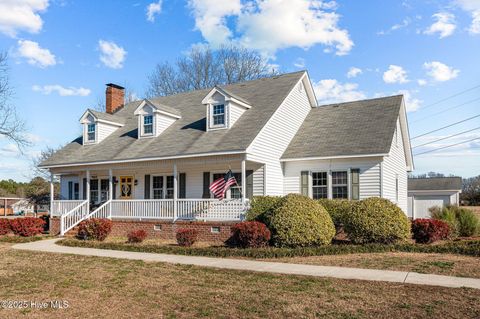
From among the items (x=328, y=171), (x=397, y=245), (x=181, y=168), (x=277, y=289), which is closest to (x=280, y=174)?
(x=328, y=171)

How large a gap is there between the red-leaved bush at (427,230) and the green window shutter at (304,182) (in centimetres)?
544

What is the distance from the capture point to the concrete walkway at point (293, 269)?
9.70m

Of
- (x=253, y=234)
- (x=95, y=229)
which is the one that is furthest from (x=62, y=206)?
(x=253, y=234)

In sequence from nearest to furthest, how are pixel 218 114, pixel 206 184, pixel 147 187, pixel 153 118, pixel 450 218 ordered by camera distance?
pixel 450 218, pixel 218 114, pixel 206 184, pixel 153 118, pixel 147 187

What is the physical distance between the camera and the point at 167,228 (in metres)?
19.6

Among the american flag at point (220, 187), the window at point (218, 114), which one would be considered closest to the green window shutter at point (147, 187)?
the window at point (218, 114)

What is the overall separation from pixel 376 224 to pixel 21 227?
16.2 metres

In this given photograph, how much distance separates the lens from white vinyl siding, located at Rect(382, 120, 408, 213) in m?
19.6

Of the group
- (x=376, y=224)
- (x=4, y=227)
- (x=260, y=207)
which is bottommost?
(x=4, y=227)

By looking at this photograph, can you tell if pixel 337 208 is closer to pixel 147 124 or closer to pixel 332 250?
pixel 332 250

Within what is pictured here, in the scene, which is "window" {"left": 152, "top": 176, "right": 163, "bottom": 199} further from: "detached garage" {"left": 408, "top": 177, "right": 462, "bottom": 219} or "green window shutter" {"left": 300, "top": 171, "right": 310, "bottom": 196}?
"detached garage" {"left": 408, "top": 177, "right": 462, "bottom": 219}

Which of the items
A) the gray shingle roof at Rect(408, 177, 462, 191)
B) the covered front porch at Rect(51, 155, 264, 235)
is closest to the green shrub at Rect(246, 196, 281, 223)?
the covered front porch at Rect(51, 155, 264, 235)

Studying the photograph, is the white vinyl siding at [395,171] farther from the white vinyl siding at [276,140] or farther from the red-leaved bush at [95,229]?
the red-leaved bush at [95,229]

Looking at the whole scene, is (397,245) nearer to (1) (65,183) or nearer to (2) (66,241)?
(2) (66,241)
